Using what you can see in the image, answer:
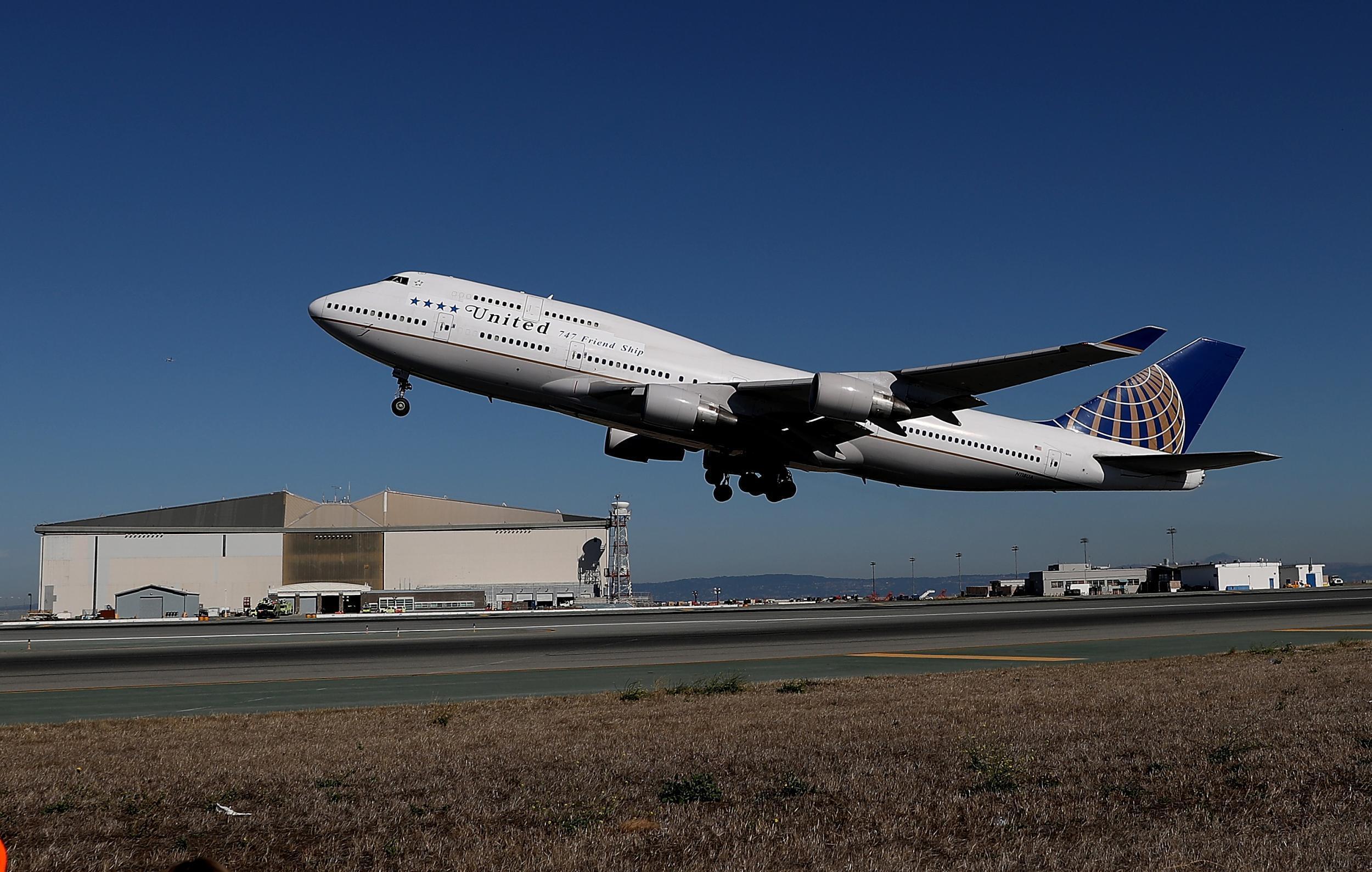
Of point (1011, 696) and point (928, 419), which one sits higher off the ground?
point (928, 419)

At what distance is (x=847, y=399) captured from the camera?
32969mm

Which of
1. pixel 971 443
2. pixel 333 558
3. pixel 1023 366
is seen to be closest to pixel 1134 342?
pixel 1023 366

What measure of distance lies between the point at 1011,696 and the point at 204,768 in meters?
11.4

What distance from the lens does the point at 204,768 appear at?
1117 cm

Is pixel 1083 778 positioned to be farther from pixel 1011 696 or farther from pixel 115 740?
pixel 115 740

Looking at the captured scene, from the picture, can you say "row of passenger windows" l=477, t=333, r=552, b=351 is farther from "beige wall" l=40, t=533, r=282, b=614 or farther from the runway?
"beige wall" l=40, t=533, r=282, b=614

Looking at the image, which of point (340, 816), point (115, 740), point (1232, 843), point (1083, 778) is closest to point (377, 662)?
point (115, 740)

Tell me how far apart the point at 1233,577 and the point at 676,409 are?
267 ft

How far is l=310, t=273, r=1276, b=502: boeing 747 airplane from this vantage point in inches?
1313

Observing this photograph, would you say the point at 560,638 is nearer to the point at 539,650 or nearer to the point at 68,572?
the point at 539,650

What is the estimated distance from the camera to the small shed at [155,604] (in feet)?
301

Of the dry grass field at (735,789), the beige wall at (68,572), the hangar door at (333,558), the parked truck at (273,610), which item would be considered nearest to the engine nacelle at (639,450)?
the dry grass field at (735,789)

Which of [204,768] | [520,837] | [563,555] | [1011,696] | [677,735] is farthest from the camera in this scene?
[563,555]

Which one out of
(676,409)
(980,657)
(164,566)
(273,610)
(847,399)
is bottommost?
A: (273,610)
